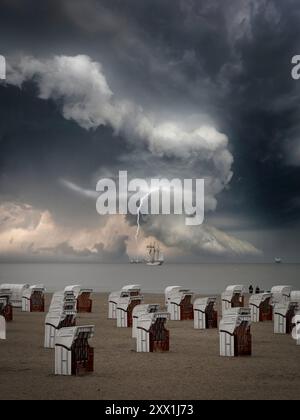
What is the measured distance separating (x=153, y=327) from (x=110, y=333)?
5382 mm

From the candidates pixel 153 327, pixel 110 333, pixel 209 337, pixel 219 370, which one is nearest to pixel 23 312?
pixel 110 333

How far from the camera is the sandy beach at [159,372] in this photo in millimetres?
12906

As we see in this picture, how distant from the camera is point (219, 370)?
51.3 ft

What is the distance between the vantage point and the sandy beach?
508 inches

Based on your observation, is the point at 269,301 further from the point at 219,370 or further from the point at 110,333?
the point at 219,370

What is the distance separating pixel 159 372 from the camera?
15.3m
